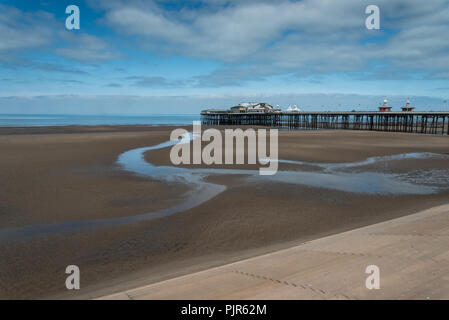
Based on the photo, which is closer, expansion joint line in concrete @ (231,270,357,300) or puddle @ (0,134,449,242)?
expansion joint line in concrete @ (231,270,357,300)

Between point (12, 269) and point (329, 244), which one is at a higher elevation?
point (329, 244)

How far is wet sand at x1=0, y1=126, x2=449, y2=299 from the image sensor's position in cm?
455

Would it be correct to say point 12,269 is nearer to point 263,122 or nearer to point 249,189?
point 249,189

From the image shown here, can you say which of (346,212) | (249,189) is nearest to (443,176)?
(346,212)

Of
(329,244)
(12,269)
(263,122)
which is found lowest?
(12,269)

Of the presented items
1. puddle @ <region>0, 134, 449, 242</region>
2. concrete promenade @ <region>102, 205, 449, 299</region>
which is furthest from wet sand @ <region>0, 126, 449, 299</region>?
concrete promenade @ <region>102, 205, 449, 299</region>

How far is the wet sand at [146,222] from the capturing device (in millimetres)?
4551

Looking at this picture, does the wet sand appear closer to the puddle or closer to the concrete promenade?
the puddle

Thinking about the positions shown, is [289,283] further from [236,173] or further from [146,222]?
[236,173]

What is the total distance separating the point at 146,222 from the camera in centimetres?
683

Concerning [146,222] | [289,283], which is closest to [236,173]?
[146,222]

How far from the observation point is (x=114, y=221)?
689cm

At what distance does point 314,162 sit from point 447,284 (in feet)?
41.7
